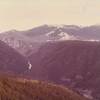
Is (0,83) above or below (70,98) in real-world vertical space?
above

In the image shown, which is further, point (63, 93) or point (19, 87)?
point (63, 93)

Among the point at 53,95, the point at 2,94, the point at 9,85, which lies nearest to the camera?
the point at 2,94

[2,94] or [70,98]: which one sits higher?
[2,94]

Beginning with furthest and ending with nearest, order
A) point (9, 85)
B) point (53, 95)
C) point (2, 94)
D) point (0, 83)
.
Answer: point (53, 95) < point (9, 85) < point (0, 83) < point (2, 94)

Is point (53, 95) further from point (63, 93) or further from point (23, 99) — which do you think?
point (23, 99)

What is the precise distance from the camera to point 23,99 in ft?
529

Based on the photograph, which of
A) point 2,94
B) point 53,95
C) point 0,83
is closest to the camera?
point 2,94

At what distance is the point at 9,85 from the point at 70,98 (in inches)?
1410

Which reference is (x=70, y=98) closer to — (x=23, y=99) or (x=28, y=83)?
(x=28, y=83)

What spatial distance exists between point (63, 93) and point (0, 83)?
4748cm

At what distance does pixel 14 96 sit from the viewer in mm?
159250

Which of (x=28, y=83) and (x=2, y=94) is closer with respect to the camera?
(x=2, y=94)

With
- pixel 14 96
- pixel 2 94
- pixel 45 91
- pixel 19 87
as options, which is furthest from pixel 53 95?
pixel 2 94

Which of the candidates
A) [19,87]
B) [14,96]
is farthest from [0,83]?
[19,87]
